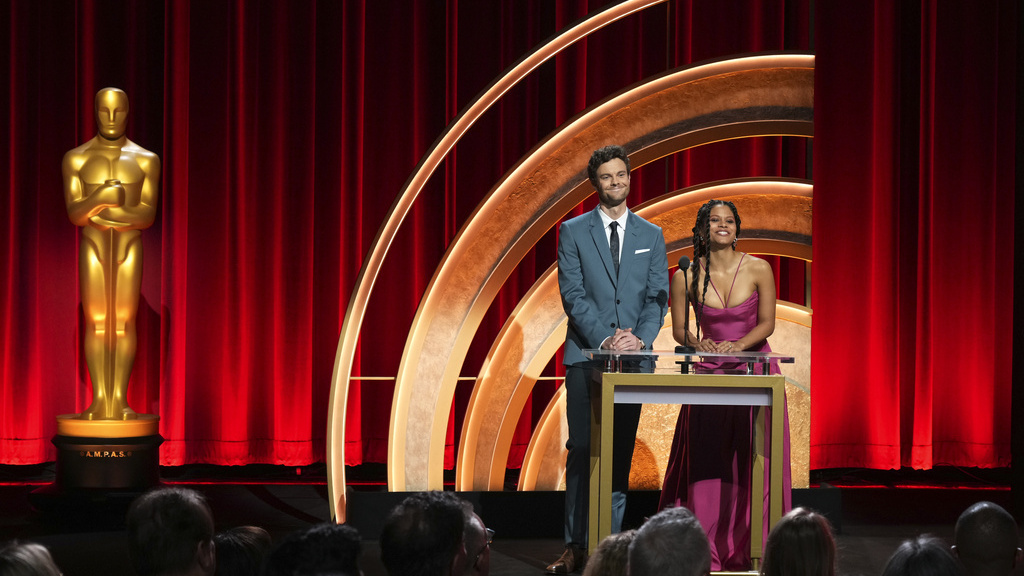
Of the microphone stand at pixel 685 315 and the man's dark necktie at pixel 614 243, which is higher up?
the man's dark necktie at pixel 614 243

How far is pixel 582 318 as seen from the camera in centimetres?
407

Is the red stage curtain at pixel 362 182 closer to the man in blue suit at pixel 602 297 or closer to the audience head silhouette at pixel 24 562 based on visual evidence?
the man in blue suit at pixel 602 297

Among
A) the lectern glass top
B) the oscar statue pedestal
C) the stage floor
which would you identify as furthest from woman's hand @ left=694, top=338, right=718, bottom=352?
the oscar statue pedestal

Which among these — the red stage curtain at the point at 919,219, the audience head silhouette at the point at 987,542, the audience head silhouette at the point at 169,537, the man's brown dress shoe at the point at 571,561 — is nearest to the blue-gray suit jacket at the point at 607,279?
the man's brown dress shoe at the point at 571,561

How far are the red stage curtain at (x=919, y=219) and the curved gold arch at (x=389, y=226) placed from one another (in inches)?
103

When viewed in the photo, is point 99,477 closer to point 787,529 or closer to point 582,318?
point 582,318

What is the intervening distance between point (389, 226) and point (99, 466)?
2.01 metres

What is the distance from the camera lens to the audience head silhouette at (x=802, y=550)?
7.26 ft

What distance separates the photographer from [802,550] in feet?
7.26

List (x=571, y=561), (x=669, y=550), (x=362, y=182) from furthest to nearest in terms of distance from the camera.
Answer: (x=362, y=182) < (x=571, y=561) < (x=669, y=550)

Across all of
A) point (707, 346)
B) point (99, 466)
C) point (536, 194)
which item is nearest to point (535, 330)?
point (536, 194)

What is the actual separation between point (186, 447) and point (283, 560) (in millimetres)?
4669

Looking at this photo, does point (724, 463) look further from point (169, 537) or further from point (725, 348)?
point (169, 537)

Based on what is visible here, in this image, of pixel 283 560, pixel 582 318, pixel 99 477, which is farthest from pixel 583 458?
pixel 99 477
